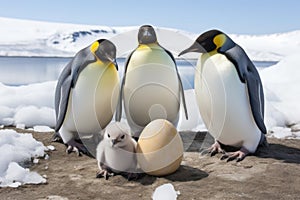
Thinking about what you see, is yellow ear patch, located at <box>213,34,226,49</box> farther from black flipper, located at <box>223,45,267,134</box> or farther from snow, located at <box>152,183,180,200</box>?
snow, located at <box>152,183,180,200</box>

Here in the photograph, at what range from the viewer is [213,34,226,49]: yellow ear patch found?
8.12 feet

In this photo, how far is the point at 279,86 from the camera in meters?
5.97

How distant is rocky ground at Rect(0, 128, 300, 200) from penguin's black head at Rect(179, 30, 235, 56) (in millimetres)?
676

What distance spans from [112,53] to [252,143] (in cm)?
107

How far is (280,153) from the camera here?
257cm

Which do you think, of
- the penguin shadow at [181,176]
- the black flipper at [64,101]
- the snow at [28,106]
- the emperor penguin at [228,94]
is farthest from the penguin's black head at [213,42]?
the snow at [28,106]

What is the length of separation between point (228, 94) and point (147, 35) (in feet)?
2.51

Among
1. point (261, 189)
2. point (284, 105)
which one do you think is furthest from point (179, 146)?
point (284, 105)

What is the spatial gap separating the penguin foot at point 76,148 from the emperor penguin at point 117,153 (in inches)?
19.0

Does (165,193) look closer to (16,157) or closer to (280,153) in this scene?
(16,157)

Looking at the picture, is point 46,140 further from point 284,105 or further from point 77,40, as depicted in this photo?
point 77,40

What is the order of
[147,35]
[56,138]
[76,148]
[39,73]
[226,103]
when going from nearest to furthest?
[226,103]
[76,148]
[147,35]
[56,138]
[39,73]

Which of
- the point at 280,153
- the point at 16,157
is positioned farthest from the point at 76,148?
the point at 280,153

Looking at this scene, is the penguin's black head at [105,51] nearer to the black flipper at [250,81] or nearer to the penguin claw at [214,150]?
the black flipper at [250,81]
